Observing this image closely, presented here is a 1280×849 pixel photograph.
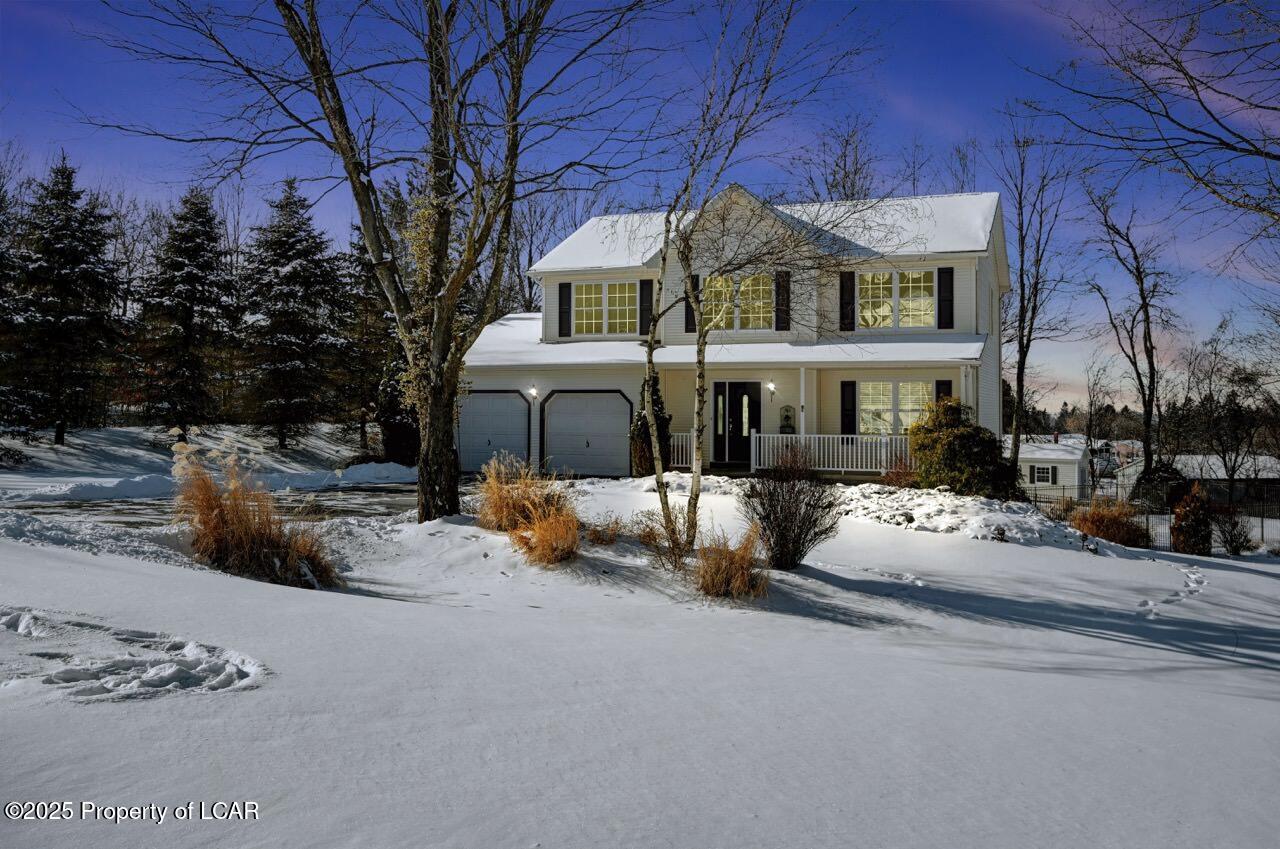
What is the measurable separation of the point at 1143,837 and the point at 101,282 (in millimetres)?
26580

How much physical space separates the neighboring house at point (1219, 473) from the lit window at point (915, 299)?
858cm

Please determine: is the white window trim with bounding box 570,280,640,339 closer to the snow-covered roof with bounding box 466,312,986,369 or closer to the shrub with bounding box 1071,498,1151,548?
the snow-covered roof with bounding box 466,312,986,369

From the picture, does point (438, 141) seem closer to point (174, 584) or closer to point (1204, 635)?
point (174, 584)

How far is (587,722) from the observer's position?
337cm

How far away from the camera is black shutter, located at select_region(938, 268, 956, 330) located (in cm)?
2000

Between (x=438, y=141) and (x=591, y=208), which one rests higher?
(x=591, y=208)

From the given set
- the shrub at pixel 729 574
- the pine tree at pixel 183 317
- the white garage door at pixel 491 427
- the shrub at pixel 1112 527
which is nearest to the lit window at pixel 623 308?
the white garage door at pixel 491 427

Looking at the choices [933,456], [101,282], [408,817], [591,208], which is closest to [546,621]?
[408,817]

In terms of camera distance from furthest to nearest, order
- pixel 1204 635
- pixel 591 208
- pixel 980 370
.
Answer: pixel 591 208, pixel 980 370, pixel 1204 635

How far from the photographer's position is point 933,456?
14688 mm

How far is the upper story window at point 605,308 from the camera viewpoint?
73.8ft

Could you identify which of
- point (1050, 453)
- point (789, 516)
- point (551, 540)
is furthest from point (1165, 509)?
point (551, 540)

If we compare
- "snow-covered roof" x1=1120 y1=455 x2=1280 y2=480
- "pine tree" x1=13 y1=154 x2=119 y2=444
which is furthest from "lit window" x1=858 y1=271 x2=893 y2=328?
"pine tree" x1=13 y1=154 x2=119 y2=444

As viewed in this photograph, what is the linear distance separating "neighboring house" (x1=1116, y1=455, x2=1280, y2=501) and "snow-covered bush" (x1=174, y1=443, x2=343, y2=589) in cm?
2302
